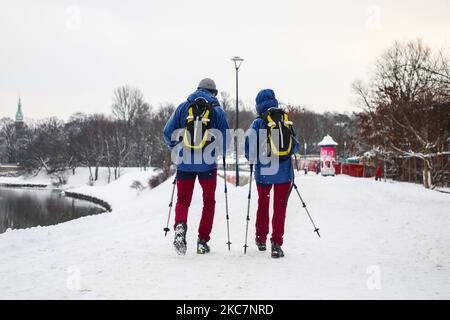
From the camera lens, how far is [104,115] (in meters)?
99.4

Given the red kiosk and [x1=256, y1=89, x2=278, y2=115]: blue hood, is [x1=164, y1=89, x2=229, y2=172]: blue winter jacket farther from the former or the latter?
the red kiosk

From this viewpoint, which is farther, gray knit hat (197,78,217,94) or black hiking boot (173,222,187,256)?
gray knit hat (197,78,217,94)

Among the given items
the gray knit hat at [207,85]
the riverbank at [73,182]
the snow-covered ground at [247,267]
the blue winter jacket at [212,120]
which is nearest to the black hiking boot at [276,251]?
the snow-covered ground at [247,267]

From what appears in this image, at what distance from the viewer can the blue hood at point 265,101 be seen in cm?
645

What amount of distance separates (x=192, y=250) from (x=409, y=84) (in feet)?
129

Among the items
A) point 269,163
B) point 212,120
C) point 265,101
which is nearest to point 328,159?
point 265,101

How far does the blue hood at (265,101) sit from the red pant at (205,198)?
3.60 ft

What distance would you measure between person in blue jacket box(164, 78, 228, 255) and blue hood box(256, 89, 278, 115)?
557 mm

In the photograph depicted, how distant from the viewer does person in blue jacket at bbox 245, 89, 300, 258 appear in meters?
6.13

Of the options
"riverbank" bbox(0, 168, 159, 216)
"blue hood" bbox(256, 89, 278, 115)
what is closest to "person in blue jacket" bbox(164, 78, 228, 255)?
"blue hood" bbox(256, 89, 278, 115)

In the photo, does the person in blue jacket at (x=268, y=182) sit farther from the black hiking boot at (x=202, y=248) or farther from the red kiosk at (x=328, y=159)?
the red kiosk at (x=328, y=159)

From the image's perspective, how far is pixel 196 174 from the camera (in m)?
6.16

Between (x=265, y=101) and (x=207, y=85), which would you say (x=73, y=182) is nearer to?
(x=207, y=85)
